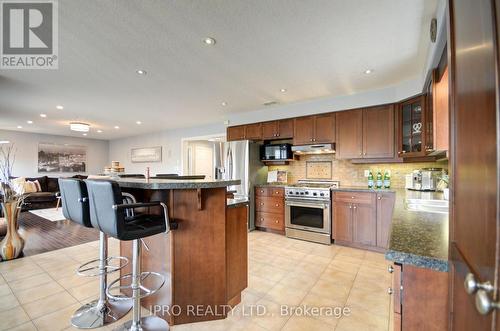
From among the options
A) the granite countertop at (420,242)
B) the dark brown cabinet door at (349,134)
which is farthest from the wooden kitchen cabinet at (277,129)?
the granite countertop at (420,242)

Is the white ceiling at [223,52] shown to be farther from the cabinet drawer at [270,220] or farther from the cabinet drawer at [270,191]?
the cabinet drawer at [270,220]

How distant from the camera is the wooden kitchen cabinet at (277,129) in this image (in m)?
4.19

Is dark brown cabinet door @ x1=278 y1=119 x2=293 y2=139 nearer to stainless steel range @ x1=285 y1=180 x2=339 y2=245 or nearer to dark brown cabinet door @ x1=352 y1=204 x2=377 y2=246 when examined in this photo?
stainless steel range @ x1=285 y1=180 x2=339 y2=245

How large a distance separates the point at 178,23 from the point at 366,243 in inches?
140

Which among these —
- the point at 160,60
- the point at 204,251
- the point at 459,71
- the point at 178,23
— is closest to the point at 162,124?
the point at 160,60

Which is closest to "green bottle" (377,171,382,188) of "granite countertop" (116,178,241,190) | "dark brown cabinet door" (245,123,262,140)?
"dark brown cabinet door" (245,123,262,140)

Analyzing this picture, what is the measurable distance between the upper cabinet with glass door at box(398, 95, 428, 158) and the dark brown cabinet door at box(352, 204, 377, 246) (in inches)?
36.1

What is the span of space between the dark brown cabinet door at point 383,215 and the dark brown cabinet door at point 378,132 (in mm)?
621

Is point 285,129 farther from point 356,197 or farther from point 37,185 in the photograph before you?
point 37,185

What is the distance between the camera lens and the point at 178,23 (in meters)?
1.90

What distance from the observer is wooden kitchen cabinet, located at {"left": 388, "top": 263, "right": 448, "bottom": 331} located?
81 cm

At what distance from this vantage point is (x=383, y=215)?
3.14 m

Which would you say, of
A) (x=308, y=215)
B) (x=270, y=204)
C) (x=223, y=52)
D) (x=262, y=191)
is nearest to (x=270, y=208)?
(x=270, y=204)

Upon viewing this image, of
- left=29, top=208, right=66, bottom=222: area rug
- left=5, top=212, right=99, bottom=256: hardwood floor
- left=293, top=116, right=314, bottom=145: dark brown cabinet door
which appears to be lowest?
left=5, top=212, right=99, bottom=256: hardwood floor
